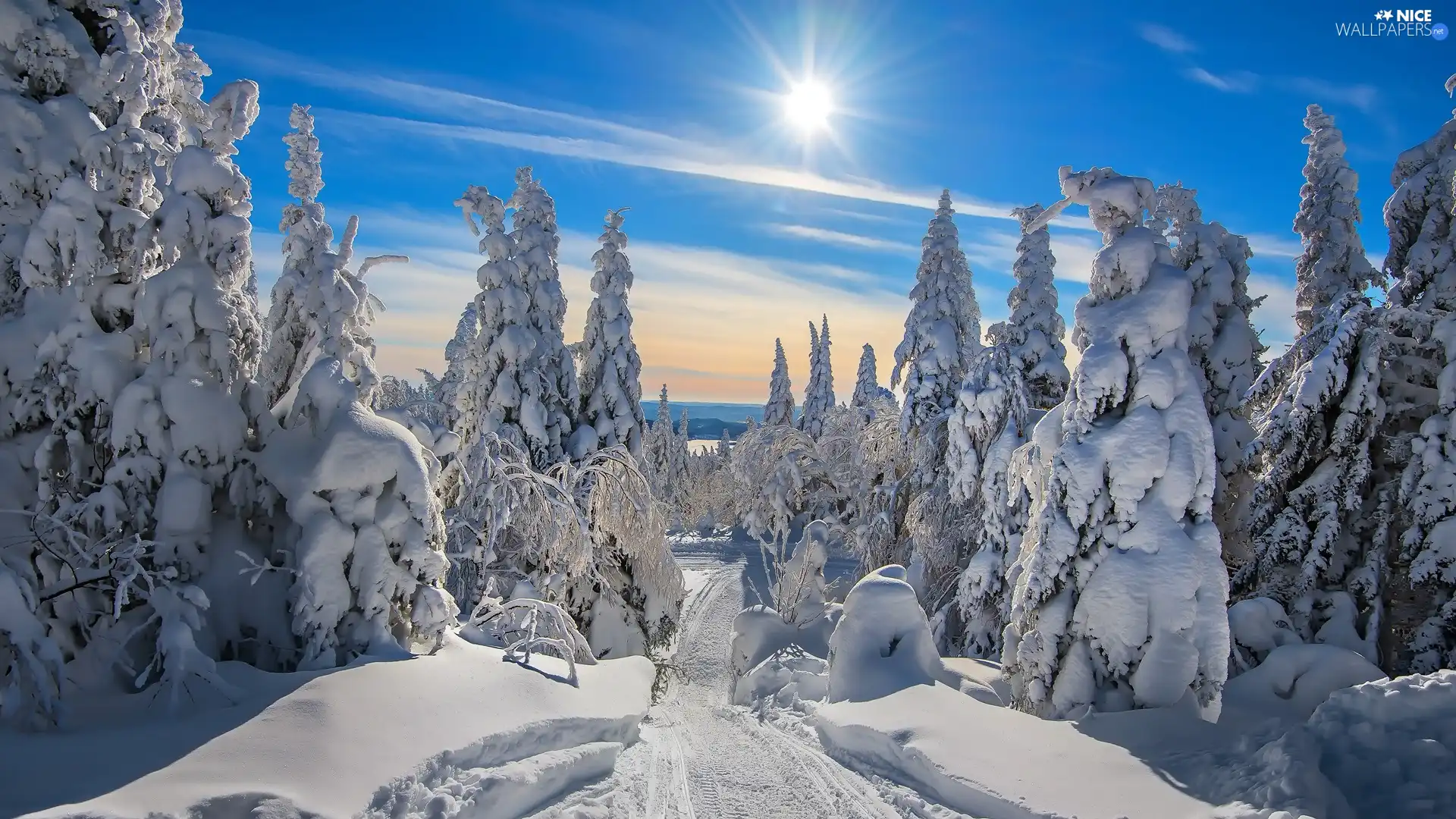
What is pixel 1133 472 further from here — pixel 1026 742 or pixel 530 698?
pixel 530 698

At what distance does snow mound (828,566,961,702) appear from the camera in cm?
1231

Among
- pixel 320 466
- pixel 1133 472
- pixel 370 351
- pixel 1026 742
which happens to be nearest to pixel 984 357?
pixel 1133 472

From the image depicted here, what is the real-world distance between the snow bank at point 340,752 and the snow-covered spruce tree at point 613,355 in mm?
11657

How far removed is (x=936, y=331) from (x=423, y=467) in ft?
55.7

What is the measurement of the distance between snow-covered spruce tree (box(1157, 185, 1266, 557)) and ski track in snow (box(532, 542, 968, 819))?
8981mm

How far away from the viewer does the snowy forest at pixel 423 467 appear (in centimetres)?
774

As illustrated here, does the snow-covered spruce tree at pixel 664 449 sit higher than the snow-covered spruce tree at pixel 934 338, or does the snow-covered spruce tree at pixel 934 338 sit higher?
the snow-covered spruce tree at pixel 934 338

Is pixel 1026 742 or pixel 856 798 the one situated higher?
pixel 1026 742

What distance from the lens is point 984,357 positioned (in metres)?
19.2

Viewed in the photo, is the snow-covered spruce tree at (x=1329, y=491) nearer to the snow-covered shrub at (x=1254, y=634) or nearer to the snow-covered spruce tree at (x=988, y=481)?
the snow-covered shrub at (x=1254, y=634)

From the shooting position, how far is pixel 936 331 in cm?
2252

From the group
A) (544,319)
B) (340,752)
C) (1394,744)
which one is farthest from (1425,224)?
(544,319)

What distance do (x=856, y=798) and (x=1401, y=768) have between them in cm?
474

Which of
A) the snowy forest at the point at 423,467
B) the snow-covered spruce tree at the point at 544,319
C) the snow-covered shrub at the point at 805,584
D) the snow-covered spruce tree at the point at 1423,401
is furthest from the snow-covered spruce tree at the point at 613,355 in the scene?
the snow-covered spruce tree at the point at 1423,401
